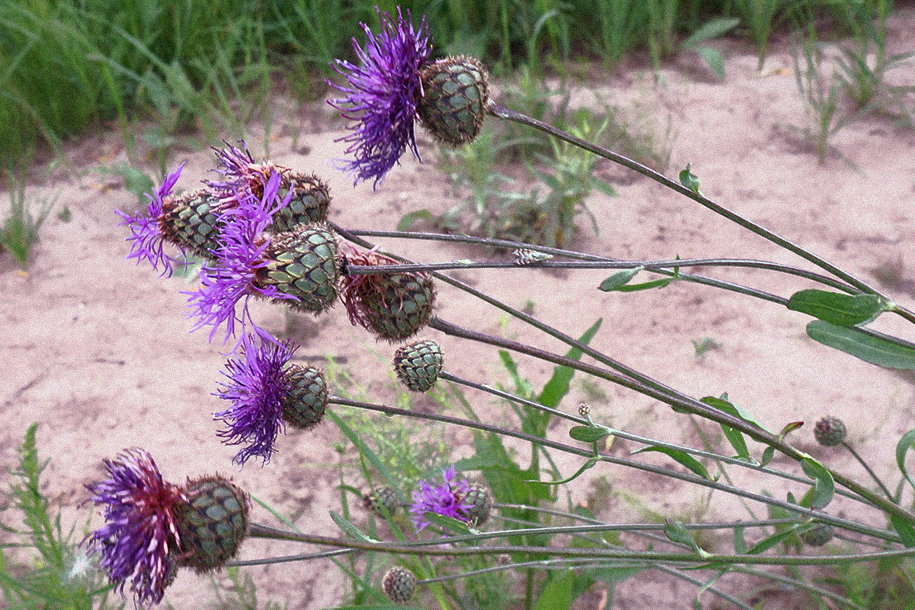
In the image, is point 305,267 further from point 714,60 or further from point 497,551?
point 714,60

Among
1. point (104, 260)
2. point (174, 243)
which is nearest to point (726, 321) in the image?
point (174, 243)

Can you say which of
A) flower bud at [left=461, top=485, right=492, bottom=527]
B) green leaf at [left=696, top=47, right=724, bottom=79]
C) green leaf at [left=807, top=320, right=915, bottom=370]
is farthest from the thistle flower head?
green leaf at [left=696, top=47, right=724, bottom=79]

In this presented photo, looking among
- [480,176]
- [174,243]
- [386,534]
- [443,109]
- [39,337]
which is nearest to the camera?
A: [443,109]

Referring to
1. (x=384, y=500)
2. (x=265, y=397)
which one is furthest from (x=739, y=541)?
(x=265, y=397)

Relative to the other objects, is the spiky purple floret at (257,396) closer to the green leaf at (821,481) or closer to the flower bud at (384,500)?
the flower bud at (384,500)

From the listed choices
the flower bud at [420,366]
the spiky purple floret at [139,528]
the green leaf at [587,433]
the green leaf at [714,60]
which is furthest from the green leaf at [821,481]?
the green leaf at [714,60]

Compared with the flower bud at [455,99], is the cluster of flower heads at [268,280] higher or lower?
lower

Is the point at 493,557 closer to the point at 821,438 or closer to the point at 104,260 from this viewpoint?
the point at 821,438
